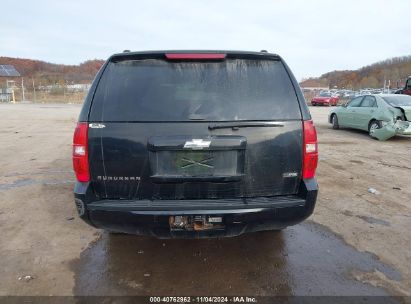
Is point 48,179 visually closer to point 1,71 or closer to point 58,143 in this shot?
point 58,143

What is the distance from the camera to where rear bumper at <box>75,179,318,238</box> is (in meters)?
2.75

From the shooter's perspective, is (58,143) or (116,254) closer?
(116,254)

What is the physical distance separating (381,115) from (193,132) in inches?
394

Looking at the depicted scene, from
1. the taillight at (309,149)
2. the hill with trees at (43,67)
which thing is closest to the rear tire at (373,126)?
the taillight at (309,149)

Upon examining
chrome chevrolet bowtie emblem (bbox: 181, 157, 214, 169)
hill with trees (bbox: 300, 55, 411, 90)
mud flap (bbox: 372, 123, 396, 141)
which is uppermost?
hill with trees (bbox: 300, 55, 411, 90)

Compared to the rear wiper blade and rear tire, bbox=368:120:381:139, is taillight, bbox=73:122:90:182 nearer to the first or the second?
the rear wiper blade

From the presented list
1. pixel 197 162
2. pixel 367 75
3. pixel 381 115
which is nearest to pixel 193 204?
pixel 197 162

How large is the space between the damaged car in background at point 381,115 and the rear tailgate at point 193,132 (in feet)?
29.4

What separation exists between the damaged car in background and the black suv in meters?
8.87

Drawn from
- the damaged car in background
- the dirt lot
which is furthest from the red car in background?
the dirt lot

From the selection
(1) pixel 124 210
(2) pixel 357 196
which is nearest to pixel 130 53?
(1) pixel 124 210

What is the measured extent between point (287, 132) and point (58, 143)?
9.27 metres

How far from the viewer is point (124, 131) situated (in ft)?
9.10

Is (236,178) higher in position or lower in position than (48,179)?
higher
